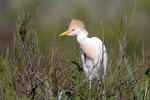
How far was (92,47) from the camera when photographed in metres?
3.68

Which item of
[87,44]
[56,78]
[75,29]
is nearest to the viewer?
[56,78]

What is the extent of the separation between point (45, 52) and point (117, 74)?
2.10 feet

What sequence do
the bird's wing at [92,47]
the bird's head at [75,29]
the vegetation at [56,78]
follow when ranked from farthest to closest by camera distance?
the bird's wing at [92,47] → the bird's head at [75,29] → the vegetation at [56,78]

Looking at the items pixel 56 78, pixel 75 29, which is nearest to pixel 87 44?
pixel 75 29

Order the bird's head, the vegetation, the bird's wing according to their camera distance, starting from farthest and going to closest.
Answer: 1. the bird's wing
2. the bird's head
3. the vegetation

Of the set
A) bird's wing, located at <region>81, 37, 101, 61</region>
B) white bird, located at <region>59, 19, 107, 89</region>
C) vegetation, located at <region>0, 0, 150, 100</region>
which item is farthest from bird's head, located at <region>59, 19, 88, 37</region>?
vegetation, located at <region>0, 0, 150, 100</region>

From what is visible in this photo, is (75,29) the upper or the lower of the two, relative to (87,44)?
upper

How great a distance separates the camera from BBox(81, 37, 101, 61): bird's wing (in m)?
3.64

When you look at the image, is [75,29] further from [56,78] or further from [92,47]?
[56,78]

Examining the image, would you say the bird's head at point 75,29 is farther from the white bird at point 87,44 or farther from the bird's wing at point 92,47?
the bird's wing at point 92,47

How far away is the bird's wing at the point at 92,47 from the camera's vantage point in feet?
11.9

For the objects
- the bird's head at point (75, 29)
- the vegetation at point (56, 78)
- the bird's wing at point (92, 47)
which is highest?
the bird's head at point (75, 29)

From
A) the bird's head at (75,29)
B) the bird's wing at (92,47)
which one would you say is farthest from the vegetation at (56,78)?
the bird's wing at (92,47)

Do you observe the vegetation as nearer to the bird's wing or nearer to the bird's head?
the bird's head
